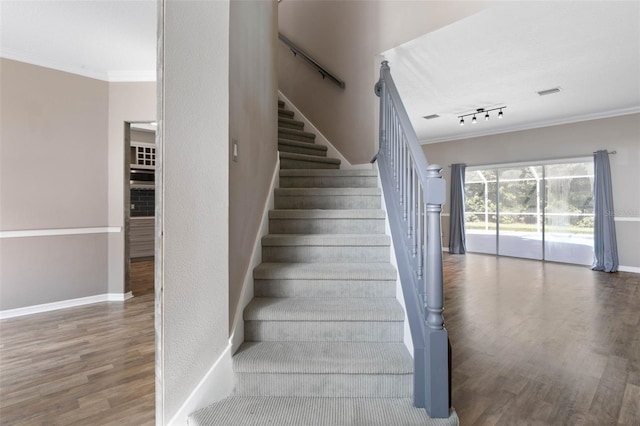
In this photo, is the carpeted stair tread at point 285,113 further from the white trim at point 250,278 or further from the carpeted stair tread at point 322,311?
the carpeted stair tread at point 322,311

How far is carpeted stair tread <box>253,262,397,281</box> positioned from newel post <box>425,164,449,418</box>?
590mm

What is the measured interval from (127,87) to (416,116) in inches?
182

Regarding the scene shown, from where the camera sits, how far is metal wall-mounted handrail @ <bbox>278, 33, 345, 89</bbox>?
3.90 m

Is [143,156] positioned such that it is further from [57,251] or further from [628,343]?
[628,343]

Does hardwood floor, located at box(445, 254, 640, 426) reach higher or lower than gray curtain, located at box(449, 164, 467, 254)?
lower

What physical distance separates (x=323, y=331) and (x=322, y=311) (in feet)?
0.37

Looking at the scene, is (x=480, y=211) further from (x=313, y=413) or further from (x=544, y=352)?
(x=313, y=413)

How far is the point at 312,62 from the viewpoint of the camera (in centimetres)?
414

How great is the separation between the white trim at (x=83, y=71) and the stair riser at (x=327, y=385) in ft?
11.9

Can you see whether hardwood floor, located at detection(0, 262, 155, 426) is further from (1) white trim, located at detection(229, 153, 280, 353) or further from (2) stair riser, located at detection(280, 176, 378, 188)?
(2) stair riser, located at detection(280, 176, 378, 188)

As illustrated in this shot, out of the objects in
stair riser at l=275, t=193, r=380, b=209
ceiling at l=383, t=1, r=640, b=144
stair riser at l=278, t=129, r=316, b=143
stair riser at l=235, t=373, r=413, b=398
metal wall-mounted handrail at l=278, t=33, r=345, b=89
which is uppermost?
metal wall-mounted handrail at l=278, t=33, r=345, b=89

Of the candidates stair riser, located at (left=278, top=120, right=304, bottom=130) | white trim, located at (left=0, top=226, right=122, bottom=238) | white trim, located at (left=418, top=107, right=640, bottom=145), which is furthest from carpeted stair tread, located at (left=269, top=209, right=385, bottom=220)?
white trim, located at (left=418, top=107, right=640, bottom=145)

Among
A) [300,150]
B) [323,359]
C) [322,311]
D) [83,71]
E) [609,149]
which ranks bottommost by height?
[323,359]

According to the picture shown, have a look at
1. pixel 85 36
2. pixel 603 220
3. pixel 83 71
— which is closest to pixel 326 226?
pixel 85 36
